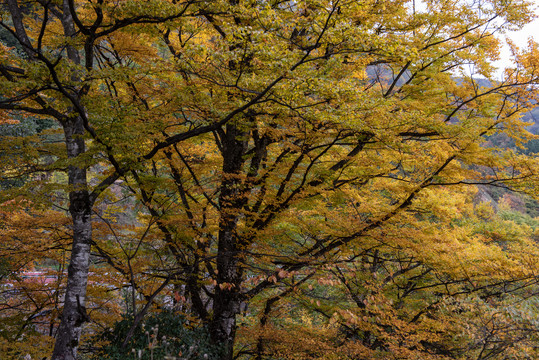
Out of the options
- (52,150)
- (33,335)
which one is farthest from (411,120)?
(33,335)

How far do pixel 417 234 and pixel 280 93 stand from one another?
433 centimetres

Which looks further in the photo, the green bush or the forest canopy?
the green bush

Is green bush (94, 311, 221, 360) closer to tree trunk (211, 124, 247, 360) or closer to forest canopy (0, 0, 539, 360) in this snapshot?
forest canopy (0, 0, 539, 360)

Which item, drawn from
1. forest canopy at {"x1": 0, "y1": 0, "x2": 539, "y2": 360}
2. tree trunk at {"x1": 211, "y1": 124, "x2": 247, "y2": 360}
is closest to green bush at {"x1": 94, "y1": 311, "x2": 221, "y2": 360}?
forest canopy at {"x1": 0, "y1": 0, "x2": 539, "y2": 360}

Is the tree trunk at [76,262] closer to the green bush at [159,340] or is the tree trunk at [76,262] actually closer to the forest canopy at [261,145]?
the forest canopy at [261,145]

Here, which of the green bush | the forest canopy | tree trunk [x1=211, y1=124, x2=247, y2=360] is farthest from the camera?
tree trunk [x1=211, y1=124, x2=247, y2=360]

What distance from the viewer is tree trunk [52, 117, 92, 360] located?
5.08 meters

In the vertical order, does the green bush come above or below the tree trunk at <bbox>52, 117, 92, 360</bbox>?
Answer: below

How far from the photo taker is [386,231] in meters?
6.76

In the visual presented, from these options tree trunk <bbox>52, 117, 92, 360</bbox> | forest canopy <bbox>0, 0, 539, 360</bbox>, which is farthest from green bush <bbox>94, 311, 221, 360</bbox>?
tree trunk <bbox>52, 117, 92, 360</bbox>

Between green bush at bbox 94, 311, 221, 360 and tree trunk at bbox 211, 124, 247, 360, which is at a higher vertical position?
tree trunk at bbox 211, 124, 247, 360

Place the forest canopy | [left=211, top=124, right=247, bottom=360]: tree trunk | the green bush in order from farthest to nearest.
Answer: [left=211, top=124, right=247, bottom=360]: tree trunk → the green bush → the forest canopy

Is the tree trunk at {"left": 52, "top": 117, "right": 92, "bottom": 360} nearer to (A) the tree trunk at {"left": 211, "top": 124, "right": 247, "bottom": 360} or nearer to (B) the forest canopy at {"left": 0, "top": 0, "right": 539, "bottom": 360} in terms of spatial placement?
(B) the forest canopy at {"left": 0, "top": 0, "right": 539, "bottom": 360}

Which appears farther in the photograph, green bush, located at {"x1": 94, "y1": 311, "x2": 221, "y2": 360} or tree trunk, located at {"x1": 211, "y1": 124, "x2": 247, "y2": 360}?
tree trunk, located at {"x1": 211, "y1": 124, "x2": 247, "y2": 360}
